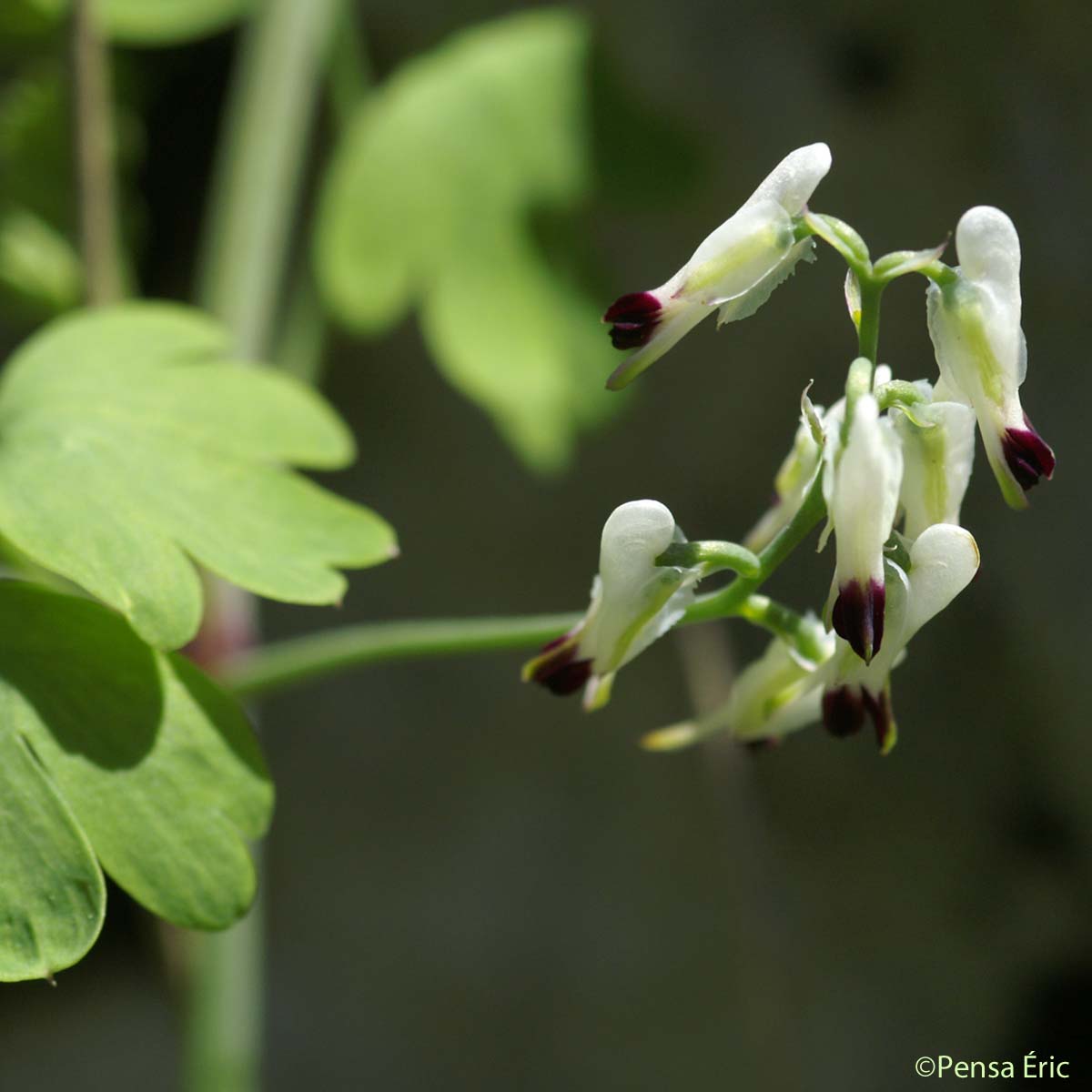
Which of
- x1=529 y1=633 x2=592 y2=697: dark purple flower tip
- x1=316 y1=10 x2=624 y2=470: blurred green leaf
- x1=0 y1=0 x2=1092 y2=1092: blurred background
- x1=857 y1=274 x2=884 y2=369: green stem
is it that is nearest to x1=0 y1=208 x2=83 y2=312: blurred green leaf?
x1=0 y1=0 x2=1092 y2=1092: blurred background

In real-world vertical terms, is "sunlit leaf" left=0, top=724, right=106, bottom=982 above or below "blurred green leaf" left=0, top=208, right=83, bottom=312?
below

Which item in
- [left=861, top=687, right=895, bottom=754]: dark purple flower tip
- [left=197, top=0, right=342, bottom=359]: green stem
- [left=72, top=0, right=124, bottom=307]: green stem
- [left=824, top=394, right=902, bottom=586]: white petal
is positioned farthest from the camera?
[left=197, top=0, right=342, bottom=359]: green stem

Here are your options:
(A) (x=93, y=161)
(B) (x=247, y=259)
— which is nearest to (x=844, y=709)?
(A) (x=93, y=161)

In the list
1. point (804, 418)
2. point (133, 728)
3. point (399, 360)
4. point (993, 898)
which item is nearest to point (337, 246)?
point (399, 360)

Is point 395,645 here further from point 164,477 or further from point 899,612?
point 899,612

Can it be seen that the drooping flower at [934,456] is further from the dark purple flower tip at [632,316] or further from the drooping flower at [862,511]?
the dark purple flower tip at [632,316]

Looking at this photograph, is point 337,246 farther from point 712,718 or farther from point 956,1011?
point 956,1011

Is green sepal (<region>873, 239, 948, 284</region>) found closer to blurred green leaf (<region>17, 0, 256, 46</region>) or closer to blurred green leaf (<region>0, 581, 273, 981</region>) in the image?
blurred green leaf (<region>0, 581, 273, 981</region>)
